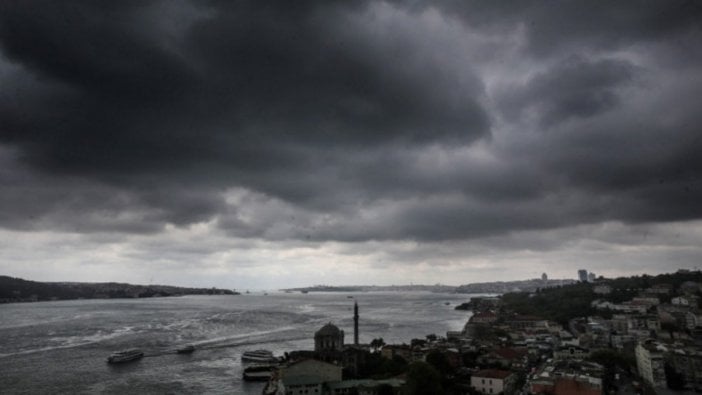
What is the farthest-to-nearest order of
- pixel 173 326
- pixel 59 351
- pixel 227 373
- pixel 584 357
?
pixel 173 326 < pixel 59 351 < pixel 227 373 < pixel 584 357

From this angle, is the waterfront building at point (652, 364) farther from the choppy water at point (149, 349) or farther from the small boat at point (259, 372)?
the small boat at point (259, 372)

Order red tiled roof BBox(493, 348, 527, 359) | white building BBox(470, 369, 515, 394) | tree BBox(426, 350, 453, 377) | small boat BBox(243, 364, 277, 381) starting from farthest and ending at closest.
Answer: red tiled roof BBox(493, 348, 527, 359), small boat BBox(243, 364, 277, 381), tree BBox(426, 350, 453, 377), white building BBox(470, 369, 515, 394)

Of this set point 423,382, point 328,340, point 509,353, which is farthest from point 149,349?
point 423,382

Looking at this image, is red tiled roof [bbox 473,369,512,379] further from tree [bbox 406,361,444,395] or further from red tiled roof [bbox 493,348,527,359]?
red tiled roof [bbox 493,348,527,359]

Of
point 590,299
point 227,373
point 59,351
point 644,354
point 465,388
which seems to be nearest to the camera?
point 465,388

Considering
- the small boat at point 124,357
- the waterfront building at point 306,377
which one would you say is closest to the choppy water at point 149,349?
the small boat at point 124,357

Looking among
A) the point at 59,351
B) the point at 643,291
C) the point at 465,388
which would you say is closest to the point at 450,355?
the point at 465,388

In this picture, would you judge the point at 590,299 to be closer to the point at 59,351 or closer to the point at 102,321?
the point at 59,351

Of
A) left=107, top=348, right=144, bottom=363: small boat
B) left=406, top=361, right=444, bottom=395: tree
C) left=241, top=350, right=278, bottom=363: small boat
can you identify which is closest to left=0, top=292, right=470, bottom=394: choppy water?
left=107, top=348, right=144, bottom=363: small boat

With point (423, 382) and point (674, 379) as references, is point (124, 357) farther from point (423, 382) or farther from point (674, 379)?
point (674, 379)
